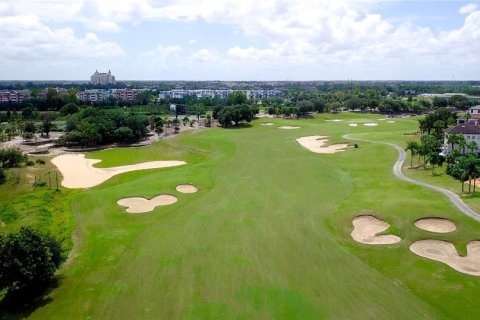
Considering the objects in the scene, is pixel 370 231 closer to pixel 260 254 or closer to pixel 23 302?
pixel 260 254

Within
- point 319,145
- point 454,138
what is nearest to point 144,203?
point 454,138

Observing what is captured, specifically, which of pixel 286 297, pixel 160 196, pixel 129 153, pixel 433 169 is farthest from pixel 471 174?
pixel 129 153

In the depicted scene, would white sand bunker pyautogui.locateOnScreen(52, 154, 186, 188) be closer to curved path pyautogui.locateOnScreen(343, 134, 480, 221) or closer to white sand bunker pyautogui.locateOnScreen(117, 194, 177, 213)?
white sand bunker pyautogui.locateOnScreen(117, 194, 177, 213)

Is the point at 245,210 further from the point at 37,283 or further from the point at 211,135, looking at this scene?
the point at 211,135

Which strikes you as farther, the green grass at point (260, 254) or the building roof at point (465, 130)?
the building roof at point (465, 130)

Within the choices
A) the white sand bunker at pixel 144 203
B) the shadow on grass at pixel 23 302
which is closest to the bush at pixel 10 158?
the white sand bunker at pixel 144 203

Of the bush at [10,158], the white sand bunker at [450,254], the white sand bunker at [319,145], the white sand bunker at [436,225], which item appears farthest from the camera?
the white sand bunker at [319,145]

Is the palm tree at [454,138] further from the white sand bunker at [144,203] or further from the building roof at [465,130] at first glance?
the white sand bunker at [144,203]
